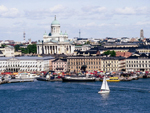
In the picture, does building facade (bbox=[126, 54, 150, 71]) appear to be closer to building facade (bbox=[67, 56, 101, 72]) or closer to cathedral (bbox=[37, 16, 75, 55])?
building facade (bbox=[67, 56, 101, 72])

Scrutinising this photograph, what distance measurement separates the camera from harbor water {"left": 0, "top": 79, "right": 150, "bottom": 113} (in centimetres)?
4853

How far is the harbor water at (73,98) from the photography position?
48.5 meters

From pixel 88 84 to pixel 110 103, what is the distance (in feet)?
55.2

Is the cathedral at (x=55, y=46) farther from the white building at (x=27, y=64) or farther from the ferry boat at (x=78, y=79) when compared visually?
the ferry boat at (x=78, y=79)

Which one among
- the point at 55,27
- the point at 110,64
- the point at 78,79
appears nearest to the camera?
the point at 78,79

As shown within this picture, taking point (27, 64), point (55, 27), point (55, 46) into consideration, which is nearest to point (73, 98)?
point (27, 64)

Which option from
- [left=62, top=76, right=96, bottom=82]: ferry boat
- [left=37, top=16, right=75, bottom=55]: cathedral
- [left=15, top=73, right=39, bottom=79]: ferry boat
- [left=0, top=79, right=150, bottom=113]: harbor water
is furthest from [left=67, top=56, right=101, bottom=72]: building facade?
[left=37, top=16, right=75, bottom=55]: cathedral

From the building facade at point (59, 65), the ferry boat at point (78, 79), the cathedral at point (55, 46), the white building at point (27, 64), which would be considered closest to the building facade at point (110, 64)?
the building facade at point (59, 65)

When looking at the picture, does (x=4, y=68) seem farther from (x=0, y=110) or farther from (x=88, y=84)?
(x=0, y=110)

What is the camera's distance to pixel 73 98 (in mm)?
54781

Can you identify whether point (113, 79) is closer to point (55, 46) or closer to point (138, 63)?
point (138, 63)

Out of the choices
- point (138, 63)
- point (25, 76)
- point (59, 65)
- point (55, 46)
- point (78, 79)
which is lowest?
point (78, 79)

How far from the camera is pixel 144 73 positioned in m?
80.7

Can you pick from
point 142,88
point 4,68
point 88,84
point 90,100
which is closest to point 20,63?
point 4,68
